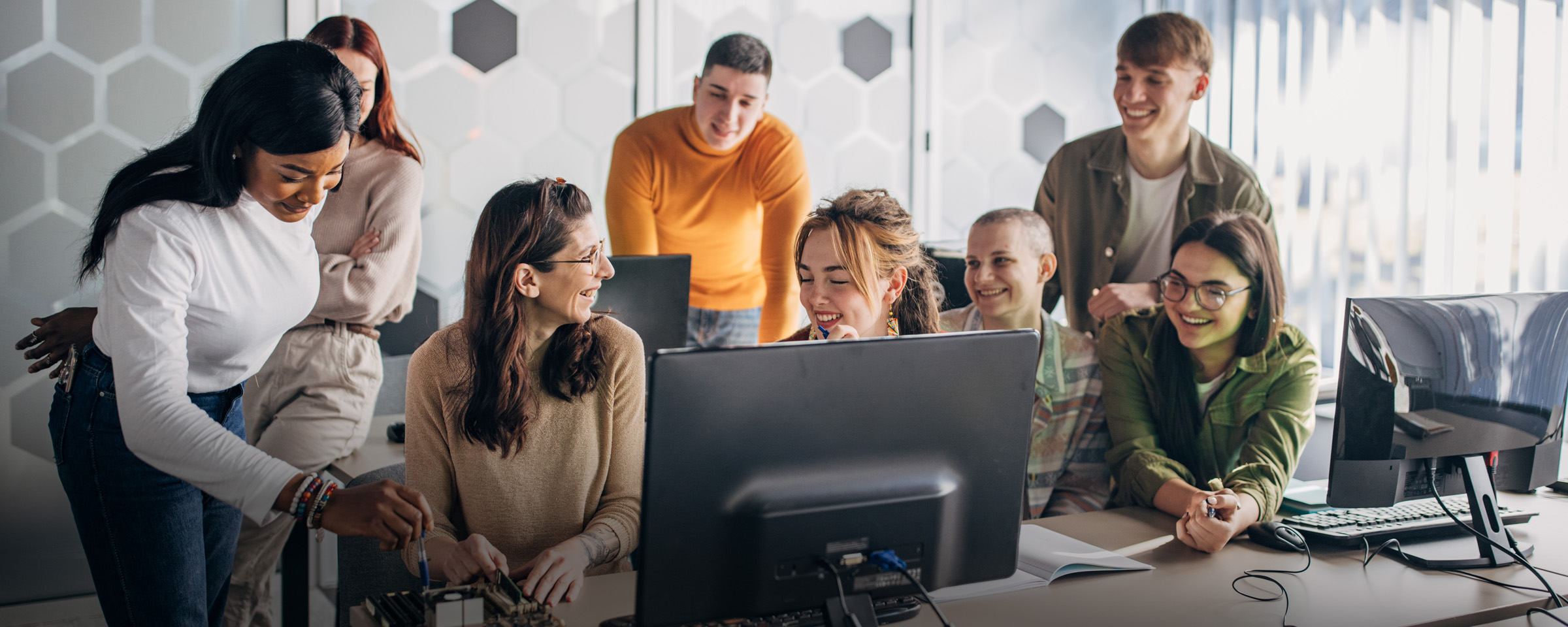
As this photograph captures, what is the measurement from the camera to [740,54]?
8.57 ft

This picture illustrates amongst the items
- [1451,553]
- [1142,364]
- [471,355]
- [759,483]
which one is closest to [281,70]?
[471,355]

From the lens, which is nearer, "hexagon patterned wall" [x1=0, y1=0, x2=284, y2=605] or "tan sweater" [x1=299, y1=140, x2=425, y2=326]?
"tan sweater" [x1=299, y1=140, x2=425, y2=326]

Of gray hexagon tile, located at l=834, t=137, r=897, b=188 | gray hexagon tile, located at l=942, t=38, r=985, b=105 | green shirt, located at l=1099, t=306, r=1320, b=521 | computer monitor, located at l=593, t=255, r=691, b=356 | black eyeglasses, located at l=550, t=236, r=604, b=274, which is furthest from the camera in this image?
gray hexagon tile, located at l=942, t=38, r=985, b=105

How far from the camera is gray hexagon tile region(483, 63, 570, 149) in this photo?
119 inches

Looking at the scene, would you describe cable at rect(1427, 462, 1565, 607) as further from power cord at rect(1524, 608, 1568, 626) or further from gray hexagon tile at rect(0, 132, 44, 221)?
gray hexagon tile at rect(0, 132, 44, 221)

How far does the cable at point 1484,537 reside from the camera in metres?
1.28

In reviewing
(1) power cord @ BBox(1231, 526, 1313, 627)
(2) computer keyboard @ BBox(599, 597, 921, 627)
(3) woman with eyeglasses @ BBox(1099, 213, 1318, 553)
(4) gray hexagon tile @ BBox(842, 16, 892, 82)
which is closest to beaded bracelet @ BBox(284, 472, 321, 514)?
(2) computer keyboard @ BBox(599, 597, 921, 627)

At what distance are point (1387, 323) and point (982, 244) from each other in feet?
2.82

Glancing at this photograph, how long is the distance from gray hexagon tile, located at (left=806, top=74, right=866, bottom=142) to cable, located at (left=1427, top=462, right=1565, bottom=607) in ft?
7.66

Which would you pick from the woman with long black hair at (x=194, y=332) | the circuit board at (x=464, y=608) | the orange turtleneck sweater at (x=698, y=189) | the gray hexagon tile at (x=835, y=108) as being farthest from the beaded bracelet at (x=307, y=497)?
the gray hexagon tile at (x=835, y=108)

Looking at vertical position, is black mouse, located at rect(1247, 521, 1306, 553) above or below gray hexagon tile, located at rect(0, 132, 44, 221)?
below

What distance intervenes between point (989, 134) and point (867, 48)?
60cm

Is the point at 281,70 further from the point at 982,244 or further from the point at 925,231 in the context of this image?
the point at 925,231

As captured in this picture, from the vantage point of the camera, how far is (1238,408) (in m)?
1.80
